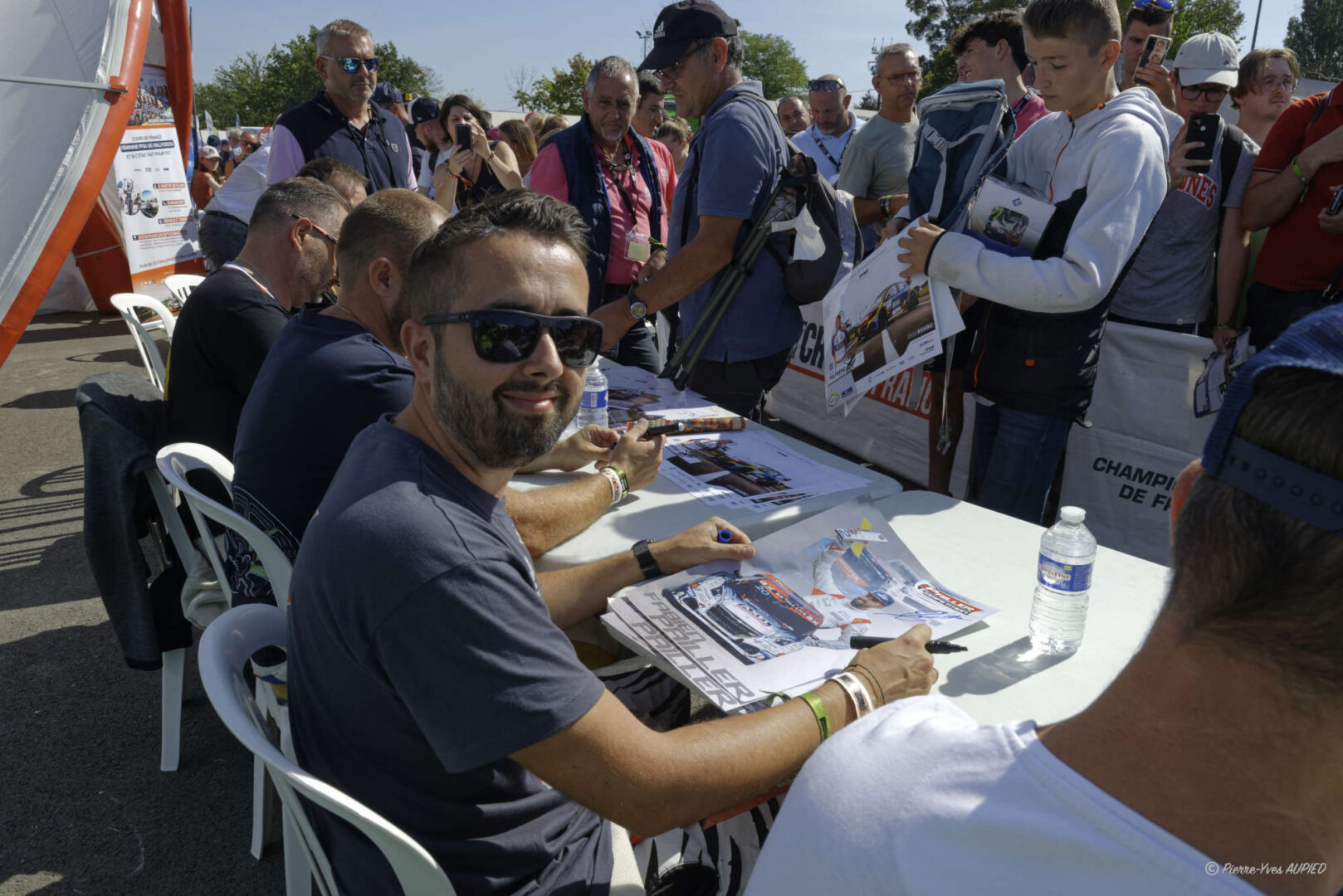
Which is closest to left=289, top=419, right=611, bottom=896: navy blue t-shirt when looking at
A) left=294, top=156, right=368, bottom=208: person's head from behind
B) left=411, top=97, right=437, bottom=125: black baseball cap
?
left=294, top=156, right=368, bottom=208: person's head from behind

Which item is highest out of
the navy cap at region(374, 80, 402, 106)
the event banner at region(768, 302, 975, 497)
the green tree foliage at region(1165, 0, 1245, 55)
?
the green tree foliage at region(1165, 0, 1245, 55)

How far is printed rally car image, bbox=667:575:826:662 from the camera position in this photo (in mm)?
1611

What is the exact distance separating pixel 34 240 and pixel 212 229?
3.17ft

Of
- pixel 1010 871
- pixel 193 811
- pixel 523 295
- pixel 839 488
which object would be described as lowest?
pixel 193 811

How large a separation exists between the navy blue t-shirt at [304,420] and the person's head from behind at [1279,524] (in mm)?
1738

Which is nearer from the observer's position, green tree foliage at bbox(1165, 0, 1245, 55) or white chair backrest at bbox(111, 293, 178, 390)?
white chair backrest at bbox(111, 293, 178, 390)

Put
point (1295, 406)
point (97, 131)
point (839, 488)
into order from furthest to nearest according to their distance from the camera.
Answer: point (97, 131), point (839, 488), point (1295, 406)

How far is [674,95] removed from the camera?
10.8 ft

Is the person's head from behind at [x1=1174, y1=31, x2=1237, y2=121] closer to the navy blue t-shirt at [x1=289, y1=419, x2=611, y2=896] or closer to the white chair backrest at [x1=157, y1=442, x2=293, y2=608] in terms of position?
the navy blue t-shirt at [x1=289, y1=419, x2=611, y2=896]

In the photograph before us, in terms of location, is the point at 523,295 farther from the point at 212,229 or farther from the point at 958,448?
the point at 212,229

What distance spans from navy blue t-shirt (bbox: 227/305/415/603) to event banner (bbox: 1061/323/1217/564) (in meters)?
3.25

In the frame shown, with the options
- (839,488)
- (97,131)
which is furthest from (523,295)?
(97,131)

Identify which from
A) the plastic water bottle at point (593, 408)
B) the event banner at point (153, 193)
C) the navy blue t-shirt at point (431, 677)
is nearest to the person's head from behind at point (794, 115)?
the event banner at point (153, 193)

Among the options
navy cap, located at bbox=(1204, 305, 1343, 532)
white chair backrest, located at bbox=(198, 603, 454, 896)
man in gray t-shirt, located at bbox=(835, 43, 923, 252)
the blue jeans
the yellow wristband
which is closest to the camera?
navy cap, located at bbox=(1204, 305, 1343, 532)
